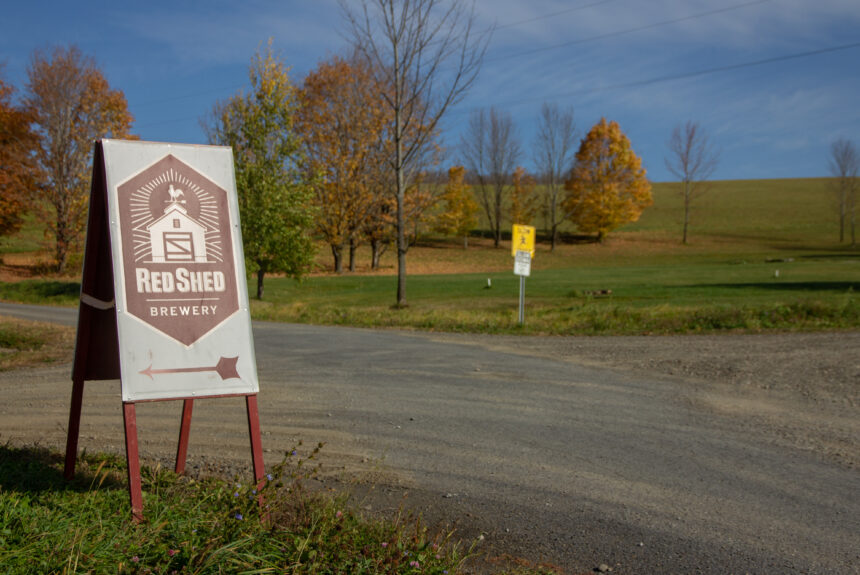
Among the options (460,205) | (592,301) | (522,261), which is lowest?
(592,301)

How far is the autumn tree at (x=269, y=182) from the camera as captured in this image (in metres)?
26.2

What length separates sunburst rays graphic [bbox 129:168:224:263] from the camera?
13.3ft

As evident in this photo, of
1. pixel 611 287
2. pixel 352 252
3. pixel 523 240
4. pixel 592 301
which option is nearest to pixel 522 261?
pixel 523 240

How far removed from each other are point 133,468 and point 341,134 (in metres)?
36.6

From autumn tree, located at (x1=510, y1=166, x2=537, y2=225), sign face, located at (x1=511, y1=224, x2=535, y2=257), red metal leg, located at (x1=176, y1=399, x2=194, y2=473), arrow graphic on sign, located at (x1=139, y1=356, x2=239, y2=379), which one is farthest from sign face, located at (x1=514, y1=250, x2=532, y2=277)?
autumn tree, located at (x1=510, y1=166, x2=537, y2=225)

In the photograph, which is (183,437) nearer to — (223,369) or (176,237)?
(223,369)

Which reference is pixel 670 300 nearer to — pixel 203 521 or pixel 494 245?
pixel 203 521

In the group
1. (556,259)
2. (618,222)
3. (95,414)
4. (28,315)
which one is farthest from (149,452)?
(618,222)

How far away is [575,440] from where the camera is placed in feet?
21.2

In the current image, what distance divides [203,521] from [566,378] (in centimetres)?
683

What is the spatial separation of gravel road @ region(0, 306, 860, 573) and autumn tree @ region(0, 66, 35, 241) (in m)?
32.1

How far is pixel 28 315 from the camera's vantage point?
18938 mm

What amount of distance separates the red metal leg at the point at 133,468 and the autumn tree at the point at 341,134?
35007mm

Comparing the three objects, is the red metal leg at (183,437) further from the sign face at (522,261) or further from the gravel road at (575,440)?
the sign face at (522,261)
